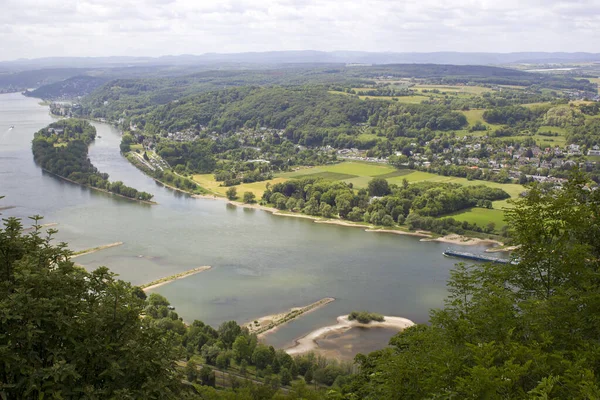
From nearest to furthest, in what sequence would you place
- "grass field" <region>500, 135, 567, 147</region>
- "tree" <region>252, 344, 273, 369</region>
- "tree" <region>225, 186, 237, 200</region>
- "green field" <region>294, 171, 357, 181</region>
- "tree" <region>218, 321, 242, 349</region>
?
1. "tree" <region>252, 344, 273, 369</region>
2. "tree" <region>218, 321, 242, 349</region>
3. "tree" <region>225, 186, 237, 200</region>
4. "green field" <region>294, 171, 357, 181</region>
5. "grass field" <region>500, 135, 567, 147</region>

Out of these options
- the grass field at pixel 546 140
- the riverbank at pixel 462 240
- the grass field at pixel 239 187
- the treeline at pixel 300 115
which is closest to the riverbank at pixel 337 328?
the riverbank at pixel 462 240

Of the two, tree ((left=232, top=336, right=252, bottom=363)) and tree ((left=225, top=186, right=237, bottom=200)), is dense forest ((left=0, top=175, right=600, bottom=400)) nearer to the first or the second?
tree ((left=232, top=336, right=252, bottom=363))

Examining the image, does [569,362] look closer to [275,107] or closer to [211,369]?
[211,369]

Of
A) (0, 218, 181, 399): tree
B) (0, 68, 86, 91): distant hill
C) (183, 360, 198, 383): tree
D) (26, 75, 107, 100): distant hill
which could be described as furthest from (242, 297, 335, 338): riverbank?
(0, 68, 86, 91): distant hill

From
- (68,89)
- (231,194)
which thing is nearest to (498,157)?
(231,194)

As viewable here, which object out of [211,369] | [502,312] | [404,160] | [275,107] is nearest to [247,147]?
[275,107]

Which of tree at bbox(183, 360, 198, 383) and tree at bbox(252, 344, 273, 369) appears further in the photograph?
tree at bbox(252, 344, 273, 369)
